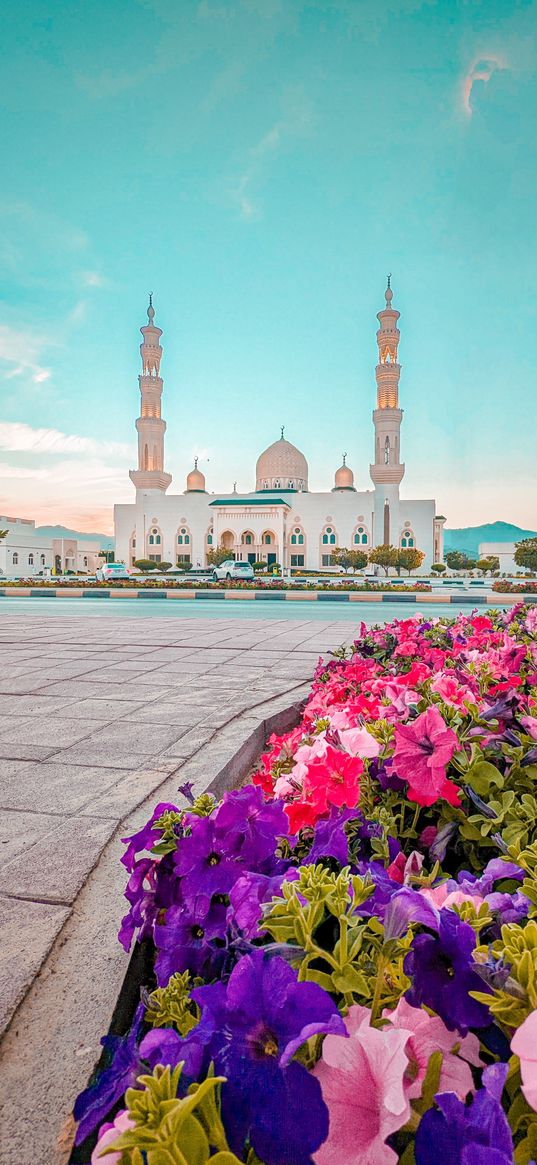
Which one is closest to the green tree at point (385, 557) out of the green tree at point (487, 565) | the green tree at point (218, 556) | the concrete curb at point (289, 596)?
the green tree at point (487, 565)

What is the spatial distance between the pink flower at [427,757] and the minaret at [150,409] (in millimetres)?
42760

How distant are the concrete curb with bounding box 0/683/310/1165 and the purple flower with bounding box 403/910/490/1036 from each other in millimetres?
536

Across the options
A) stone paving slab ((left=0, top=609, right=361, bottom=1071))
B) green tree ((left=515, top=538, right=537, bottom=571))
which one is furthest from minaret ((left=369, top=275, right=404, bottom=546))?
stone paving slab ((left=0, top=609, right=361, bottom=1071))

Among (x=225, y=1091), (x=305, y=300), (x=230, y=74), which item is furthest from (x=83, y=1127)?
(x=305, y=300)

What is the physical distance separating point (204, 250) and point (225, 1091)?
17786 mm

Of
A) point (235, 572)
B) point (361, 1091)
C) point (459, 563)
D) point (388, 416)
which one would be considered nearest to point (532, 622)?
point (361, 1091)

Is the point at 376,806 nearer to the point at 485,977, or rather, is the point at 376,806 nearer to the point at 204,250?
the point at 485,977

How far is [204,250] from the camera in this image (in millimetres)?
15734

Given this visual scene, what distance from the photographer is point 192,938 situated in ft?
2.60

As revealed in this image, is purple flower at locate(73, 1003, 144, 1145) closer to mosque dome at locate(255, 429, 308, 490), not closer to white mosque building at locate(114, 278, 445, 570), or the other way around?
white mosque building at locate(114, 278, 445, 570)

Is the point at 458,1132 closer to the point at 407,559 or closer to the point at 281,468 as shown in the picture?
the point at 407,559

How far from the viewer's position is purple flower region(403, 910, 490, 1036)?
0.51 meters

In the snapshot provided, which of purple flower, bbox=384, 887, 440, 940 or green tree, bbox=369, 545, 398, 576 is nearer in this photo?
purple flower, bbox=384, 887, 440, 940

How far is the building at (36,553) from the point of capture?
157 feet
